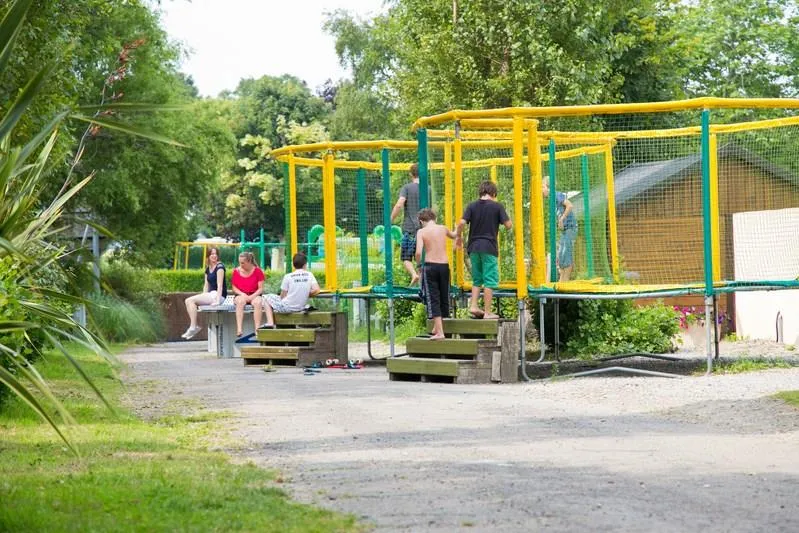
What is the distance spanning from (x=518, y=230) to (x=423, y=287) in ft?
4.32

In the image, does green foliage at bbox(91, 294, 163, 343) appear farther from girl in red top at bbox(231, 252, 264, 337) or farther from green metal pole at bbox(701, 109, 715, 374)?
green metal pole at bbox(701, 109, 715, 374)

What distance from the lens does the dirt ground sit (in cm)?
664

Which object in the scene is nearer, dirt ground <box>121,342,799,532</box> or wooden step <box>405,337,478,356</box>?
dirt ground <box>121,342,799,532</box>

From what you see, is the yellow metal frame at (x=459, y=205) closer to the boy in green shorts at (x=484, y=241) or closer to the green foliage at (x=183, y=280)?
the boy in green shorts at (x=484, y=241)

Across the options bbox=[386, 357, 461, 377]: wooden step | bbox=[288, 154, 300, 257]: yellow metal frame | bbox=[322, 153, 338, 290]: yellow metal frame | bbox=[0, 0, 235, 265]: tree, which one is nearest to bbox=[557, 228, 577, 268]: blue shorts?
bbox=[386, 357, 461, 377]: wooden step

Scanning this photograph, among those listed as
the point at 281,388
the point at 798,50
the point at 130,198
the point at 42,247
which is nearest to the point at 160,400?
the point at 281,388

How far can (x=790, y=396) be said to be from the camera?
12.2 metres

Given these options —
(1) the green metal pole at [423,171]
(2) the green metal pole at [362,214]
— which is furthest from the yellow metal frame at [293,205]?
(1) the green metal pole at [423,171]

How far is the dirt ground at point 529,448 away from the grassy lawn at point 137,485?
0.88 ft

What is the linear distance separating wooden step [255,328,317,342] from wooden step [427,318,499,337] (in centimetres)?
344

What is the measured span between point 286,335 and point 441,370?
4338 mm

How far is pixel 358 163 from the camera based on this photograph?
20.6 metres

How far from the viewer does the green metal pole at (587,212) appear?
698 inches

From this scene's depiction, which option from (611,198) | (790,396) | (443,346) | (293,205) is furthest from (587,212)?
(790,396)
